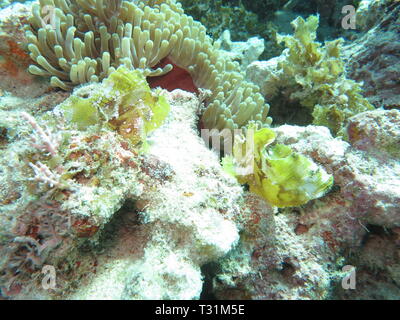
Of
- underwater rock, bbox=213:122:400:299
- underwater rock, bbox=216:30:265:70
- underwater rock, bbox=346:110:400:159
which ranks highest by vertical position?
underwater rock, bbox=346:110:400:159

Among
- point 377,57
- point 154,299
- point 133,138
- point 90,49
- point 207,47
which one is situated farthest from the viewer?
point 377,57

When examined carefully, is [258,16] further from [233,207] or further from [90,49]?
[233,207]

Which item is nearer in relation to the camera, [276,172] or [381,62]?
[276,172]

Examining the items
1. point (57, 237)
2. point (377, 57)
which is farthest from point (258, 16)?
point (57, 237)

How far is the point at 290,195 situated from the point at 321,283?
771 mm

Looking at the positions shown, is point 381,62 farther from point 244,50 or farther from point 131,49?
point 131,49

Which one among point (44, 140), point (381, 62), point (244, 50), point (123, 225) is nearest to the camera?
point (44, 140)

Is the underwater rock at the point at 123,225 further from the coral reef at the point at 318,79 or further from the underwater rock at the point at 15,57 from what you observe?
the coral reef at the point at 318,79

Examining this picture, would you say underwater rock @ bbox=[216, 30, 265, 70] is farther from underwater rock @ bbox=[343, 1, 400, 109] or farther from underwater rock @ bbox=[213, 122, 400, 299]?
underwater rock @ bbox=[213, 122, 400, 299]

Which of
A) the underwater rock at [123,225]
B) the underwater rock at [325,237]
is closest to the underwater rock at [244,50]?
the underwater rock at [325,237]

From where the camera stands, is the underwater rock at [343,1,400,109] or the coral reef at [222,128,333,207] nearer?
the coral reef at [222,128,333,207]

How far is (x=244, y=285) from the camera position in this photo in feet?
7.12

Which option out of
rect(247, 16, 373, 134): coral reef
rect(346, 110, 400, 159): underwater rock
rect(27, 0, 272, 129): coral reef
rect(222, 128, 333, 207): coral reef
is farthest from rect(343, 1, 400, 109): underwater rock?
rect(222, 128, 333, 207): coral reef

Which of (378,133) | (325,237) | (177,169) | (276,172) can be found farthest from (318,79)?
(177,169)
